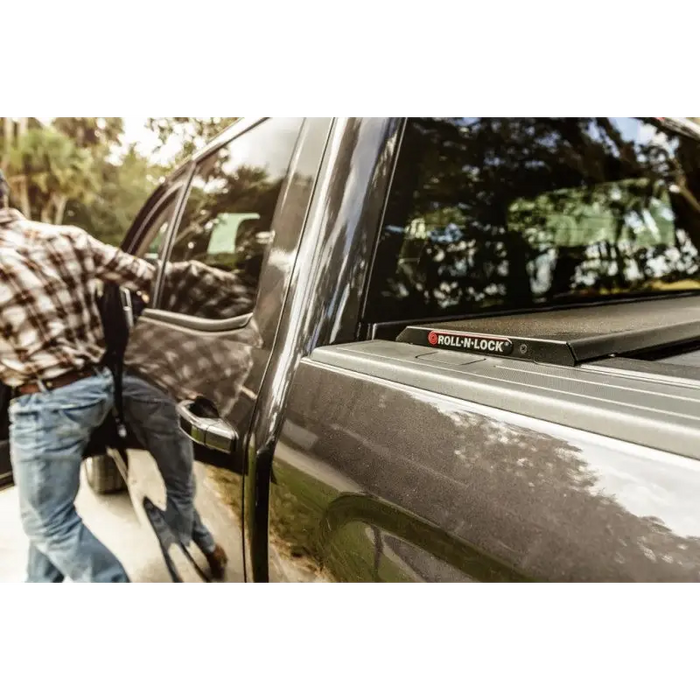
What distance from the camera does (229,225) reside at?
1961 mm

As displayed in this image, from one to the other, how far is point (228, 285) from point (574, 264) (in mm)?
1228

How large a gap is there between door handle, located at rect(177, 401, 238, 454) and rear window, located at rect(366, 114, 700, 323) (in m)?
0.46

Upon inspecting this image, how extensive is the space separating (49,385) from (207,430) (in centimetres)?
85

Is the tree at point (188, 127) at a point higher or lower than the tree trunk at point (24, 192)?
higher

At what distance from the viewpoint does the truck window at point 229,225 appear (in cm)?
166

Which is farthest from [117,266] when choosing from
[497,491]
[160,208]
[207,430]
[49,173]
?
[49,173]

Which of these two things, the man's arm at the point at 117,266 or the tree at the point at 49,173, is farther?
the tree at the point at 49,173

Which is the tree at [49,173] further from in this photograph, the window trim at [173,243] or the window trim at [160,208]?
the window trim at [173,243]

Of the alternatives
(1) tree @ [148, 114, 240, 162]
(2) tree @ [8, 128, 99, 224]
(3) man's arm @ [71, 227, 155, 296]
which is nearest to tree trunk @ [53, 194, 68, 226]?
(2) tree @ [8, 128, 99, 224]

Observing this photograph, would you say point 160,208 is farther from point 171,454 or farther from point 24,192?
point 24,192

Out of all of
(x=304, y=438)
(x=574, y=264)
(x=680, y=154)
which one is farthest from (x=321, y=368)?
(x=680, y=154)

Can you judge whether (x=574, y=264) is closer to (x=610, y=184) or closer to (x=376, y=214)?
(x=610, y=184)

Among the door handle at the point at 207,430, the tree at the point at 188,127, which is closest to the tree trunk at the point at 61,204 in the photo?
the tree at the point at 188,127

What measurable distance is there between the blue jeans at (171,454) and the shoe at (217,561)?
0.02 meters
